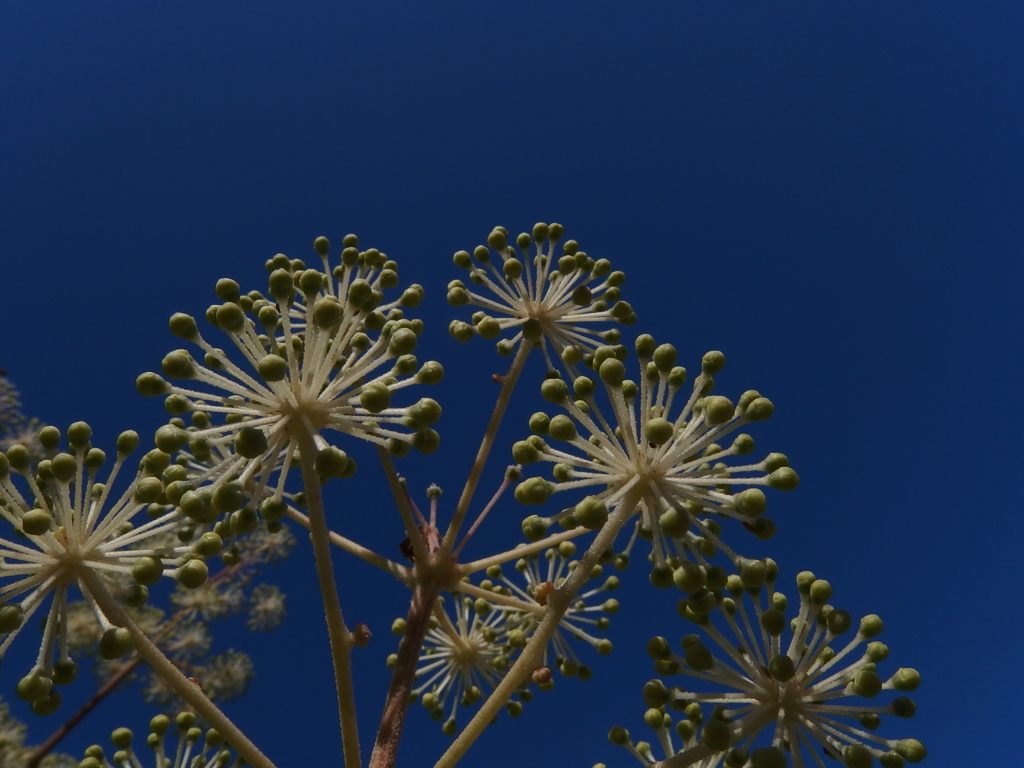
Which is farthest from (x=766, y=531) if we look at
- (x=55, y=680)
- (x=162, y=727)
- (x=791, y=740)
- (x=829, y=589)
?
(x=162, y=727)

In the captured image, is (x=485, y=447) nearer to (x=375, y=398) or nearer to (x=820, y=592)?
(x=375, y=398)

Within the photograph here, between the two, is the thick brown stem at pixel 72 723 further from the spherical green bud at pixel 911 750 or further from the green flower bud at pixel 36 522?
the spherical green bud at pixel 911 750

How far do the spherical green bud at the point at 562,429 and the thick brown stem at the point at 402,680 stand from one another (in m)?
1.62

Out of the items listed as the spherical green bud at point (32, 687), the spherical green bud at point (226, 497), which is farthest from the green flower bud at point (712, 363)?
the spherical green bud at point (32, 687)

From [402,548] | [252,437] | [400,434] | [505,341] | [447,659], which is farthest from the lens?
[447,659]

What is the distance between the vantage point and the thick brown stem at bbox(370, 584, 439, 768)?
3688 millimetres

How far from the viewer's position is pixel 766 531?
374 centimetres

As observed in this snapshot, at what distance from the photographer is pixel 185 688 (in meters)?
3.22

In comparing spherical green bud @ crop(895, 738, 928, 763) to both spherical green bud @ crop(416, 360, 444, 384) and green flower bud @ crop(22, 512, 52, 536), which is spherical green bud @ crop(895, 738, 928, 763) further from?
green flower bud @ crop(22, 512, 52, 536)

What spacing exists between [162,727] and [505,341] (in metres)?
3.98

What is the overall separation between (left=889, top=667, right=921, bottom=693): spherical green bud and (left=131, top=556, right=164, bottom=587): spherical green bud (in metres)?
3.96

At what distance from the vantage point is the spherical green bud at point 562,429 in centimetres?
360

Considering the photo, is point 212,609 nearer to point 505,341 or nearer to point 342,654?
point 505,341

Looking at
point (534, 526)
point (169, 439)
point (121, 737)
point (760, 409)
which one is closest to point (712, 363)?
point (760, 409)
